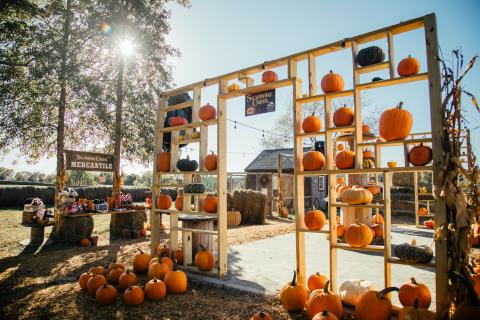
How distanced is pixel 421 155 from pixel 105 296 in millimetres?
3791

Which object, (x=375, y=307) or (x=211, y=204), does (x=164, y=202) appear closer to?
(x=211, y=204)

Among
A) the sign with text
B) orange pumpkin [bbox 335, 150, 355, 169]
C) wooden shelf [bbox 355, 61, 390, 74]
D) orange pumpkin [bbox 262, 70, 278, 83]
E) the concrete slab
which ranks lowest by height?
the concrete slab

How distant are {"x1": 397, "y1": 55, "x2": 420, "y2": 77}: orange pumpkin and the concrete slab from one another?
2505 millimetres

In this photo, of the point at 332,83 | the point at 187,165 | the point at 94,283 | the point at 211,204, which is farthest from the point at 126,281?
the point at 332,83

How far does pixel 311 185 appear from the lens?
63.4 feet

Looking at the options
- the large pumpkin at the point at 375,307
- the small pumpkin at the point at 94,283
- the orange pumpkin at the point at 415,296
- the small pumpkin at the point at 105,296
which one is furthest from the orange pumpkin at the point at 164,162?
the orange pumpkin at the point at 415,296

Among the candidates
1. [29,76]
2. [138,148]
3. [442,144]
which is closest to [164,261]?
[442,144]

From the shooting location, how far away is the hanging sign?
422 cm

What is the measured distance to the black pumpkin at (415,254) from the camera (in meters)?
2.76

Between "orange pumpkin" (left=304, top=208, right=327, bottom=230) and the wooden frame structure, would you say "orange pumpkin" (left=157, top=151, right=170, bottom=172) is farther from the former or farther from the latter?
"orange pumpkin" (left=304, top=208, right=327, bottom=230)

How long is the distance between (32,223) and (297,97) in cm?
683

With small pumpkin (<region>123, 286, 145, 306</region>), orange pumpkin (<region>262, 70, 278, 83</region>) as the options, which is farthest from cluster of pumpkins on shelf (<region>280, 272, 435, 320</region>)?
orange pumpkin (<region>262, 70, 278, 83</region>)

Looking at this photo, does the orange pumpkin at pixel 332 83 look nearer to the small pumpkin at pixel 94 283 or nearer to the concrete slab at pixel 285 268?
the concrete slab at pixel 285 268

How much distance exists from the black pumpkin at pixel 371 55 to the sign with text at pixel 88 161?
6646mm
